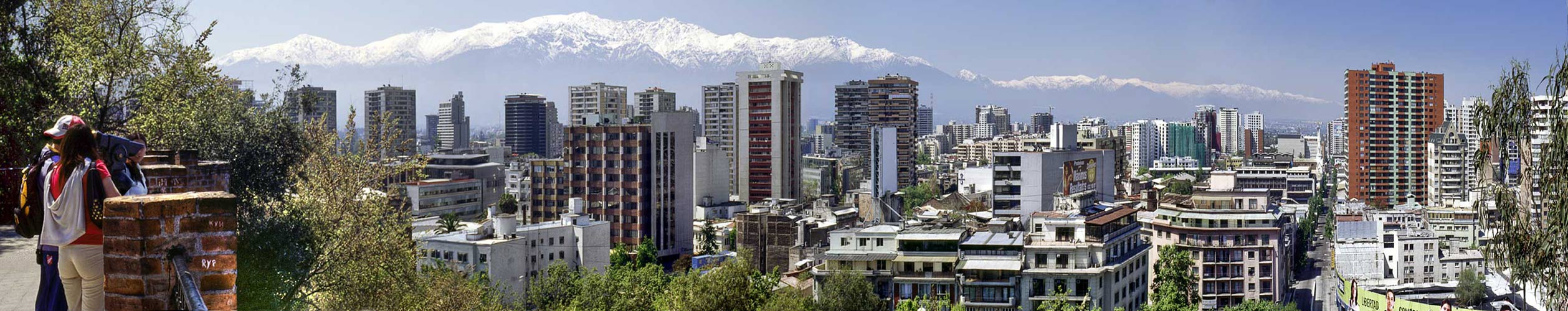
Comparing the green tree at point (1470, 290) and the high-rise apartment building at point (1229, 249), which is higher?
the high-rise apartment building at point (1229, 249)

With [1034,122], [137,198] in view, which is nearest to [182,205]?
[137,198]

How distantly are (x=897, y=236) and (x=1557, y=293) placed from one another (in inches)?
590

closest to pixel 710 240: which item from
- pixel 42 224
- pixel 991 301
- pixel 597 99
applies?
pixel 991 301

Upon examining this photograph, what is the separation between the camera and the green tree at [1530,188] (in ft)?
15.5

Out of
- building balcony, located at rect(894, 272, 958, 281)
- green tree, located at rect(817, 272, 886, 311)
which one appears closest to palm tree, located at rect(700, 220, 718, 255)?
building balcony, located at rect(894, 272, 958, 281)

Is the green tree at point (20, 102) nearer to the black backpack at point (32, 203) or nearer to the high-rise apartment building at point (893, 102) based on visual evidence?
the black backpack at point (32, 203)

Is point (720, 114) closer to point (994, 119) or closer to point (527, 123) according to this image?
point (527, 123)

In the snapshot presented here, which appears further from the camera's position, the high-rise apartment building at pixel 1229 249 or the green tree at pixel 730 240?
the green tree at pixel 730 240

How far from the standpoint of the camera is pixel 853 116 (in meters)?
76.1

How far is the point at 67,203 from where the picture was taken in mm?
2947

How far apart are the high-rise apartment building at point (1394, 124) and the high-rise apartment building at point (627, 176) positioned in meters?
36.9

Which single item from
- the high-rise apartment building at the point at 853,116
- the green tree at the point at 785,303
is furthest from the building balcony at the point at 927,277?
the high-rise apartment building at the point at 853,116

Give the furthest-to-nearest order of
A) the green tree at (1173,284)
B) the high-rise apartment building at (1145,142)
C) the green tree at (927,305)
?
the high-rise apartment building at (1145,142) < the green tree at (1173,284) < the green tree at (927,305)

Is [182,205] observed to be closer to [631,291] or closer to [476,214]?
[631,291]
